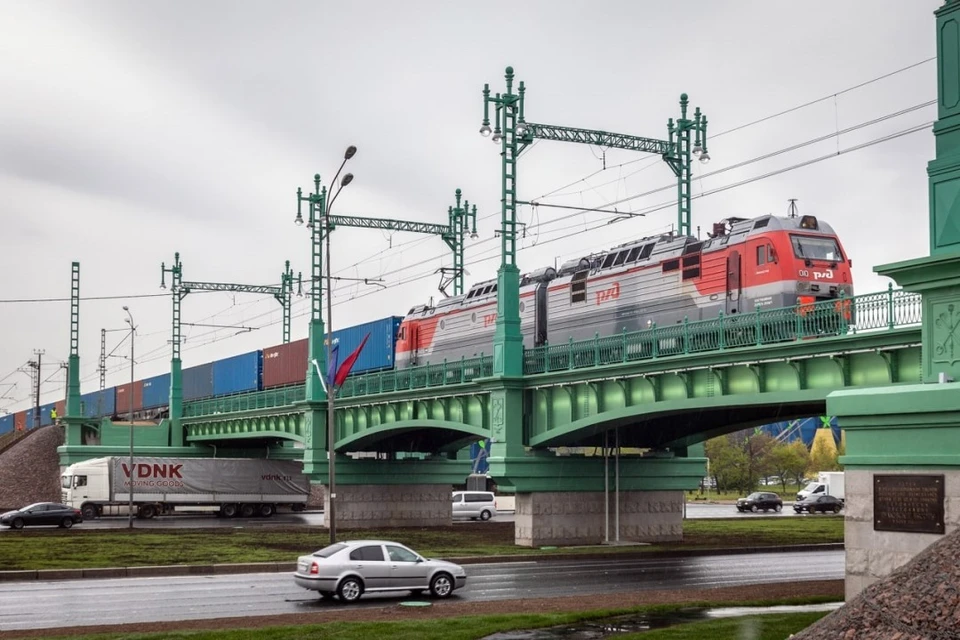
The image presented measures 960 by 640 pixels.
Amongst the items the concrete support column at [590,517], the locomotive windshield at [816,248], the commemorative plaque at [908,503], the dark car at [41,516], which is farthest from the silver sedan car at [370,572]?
the dark car at [41,516]

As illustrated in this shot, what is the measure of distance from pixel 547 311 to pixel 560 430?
5115mm

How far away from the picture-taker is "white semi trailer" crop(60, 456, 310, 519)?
65000 millimetres

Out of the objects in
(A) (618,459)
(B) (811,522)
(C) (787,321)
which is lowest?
Result: (B) (811,522)

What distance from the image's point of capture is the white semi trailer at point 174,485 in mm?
65000

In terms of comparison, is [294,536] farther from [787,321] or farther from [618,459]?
[787,321]

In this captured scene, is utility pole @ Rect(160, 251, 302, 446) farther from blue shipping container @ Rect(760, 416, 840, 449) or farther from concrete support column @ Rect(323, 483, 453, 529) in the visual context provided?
blue shipping container @ Rect(760, 416, 840, 449)

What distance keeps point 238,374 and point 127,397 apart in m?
29.1

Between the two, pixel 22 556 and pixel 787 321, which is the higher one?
pixel 787 321

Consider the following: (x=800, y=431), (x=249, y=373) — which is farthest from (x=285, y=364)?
(x=800, y=431)

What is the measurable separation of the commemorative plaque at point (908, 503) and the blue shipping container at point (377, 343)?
3843cm

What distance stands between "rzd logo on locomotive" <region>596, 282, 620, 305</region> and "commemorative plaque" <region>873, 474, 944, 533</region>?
2024 cm

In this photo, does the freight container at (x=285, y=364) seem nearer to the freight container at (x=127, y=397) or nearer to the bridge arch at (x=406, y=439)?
the bridge arch at (x=406, y=439)

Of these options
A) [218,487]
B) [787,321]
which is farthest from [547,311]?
[218,487]

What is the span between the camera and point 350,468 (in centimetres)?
5747
